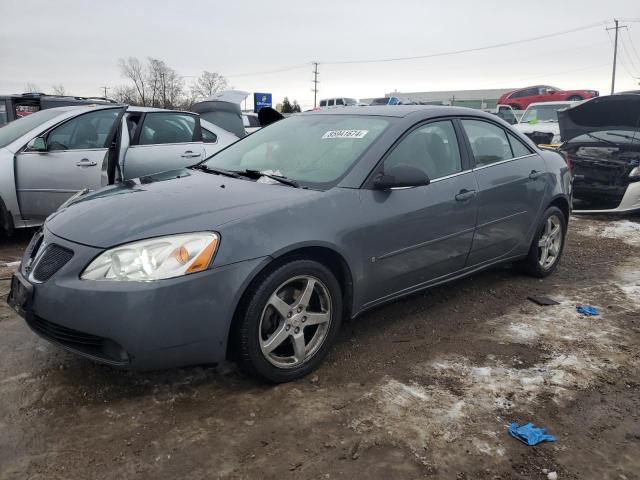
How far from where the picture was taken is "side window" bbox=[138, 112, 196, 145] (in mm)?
6289

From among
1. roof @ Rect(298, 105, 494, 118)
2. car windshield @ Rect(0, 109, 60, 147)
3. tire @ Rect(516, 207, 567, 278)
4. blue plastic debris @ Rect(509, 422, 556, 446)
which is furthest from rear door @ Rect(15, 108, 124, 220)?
blue plastic debris @ Rect(509, 422, 556, 446)

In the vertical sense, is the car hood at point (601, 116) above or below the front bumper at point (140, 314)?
above

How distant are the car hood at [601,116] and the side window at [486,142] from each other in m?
4.53

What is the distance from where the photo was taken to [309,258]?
298 centimetres

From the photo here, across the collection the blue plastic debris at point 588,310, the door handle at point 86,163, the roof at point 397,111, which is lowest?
the blue plastic debris at point 588,310

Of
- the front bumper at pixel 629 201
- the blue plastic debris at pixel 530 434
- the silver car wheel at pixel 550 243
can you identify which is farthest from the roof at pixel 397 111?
the front bumper at pixel 629 201

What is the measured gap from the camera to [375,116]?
3775 mm

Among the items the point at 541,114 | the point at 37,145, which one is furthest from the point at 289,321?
the point at 541,114

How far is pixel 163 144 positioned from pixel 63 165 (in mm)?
1180

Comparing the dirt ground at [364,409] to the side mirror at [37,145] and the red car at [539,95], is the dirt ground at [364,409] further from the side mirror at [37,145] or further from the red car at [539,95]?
the red car at [539,95]

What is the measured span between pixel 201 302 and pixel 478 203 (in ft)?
7.47

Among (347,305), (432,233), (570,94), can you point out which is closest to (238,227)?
(347,305)

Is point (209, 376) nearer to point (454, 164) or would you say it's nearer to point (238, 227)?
point (238, 227)

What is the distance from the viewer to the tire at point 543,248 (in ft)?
15.6
